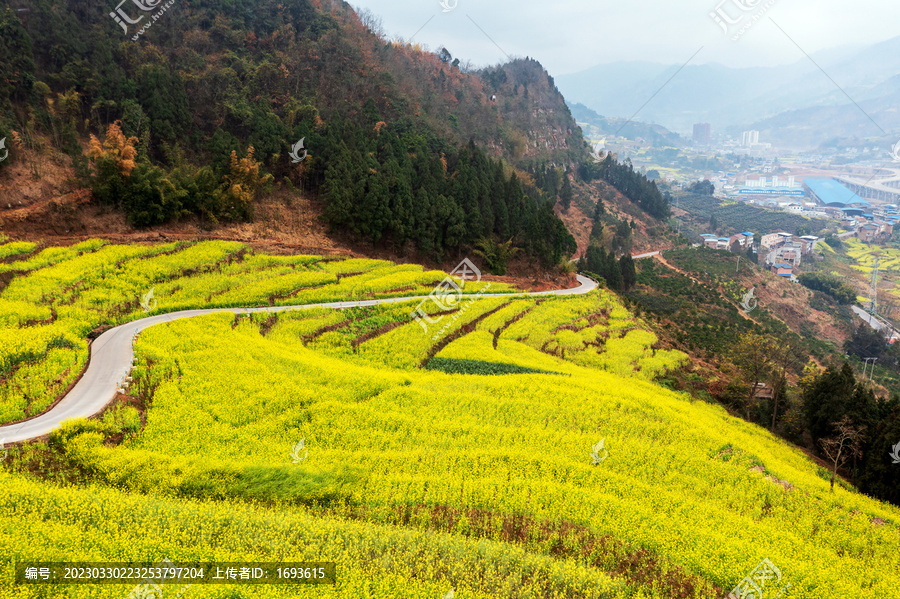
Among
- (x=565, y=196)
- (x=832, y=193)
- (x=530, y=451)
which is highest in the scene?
(x=832, y=193)

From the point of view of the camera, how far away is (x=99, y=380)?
16328 millimetres

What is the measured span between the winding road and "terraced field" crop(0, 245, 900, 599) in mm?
726

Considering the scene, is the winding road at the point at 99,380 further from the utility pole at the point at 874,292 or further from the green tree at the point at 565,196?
the utility pole at the point at 874,292

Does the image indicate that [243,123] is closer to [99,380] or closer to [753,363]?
[99,380]

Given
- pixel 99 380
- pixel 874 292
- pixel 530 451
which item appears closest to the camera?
pixel 530 451

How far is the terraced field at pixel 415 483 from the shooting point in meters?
8.79

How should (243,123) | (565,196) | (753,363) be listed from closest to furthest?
(753,363) → (243,123) → (565,196)

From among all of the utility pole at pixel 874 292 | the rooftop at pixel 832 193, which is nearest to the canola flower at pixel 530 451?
the utility pole at pixel 874 292

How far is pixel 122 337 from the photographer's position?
20.1m

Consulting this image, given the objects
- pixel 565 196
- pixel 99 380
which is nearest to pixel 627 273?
pixel 565 196

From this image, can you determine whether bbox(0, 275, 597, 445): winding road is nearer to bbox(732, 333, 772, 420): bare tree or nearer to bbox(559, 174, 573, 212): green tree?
bbox(732, 333, 772, 420): bare tree

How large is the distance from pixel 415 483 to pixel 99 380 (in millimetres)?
12452

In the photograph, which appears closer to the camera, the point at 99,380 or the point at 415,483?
the point at 415,483

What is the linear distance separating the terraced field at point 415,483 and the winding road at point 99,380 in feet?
2.38
